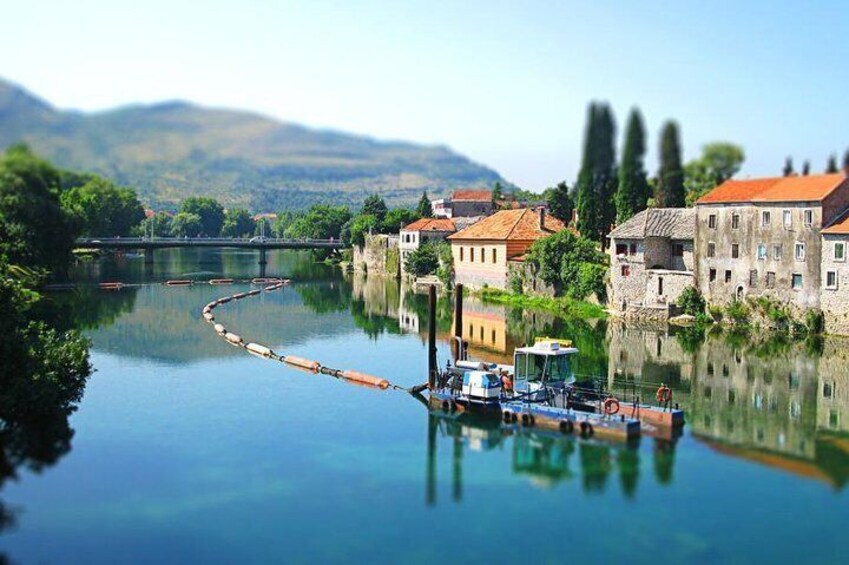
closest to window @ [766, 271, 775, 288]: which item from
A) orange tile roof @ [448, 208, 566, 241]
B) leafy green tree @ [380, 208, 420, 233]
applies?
orange tile roof @ [448, 208, 566, 241]

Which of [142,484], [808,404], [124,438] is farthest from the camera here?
[808,404]

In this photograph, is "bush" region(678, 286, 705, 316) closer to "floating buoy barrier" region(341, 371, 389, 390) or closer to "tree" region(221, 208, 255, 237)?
"floating buoy barrier" region(341, 371, 389, 390)

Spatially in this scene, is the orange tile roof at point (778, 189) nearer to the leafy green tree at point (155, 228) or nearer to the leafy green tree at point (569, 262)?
the leafy green tree at point (569, 262)

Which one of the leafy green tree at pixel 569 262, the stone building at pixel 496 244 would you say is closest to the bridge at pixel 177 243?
the stone building at pixel 496 244

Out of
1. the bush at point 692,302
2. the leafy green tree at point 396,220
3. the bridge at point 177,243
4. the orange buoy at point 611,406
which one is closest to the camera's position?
the orange buoy at point 611,406

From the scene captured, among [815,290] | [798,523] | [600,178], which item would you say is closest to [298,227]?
[600,178]

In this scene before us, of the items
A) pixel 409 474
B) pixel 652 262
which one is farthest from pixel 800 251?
pixel 409 474

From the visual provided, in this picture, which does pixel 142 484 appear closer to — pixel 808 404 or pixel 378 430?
pixel 378 430
